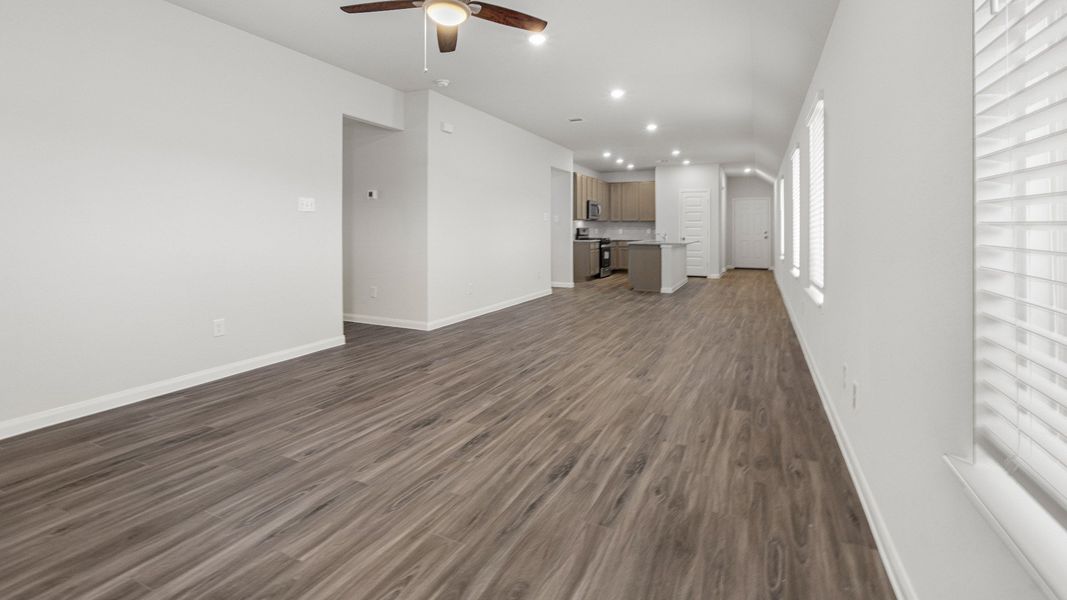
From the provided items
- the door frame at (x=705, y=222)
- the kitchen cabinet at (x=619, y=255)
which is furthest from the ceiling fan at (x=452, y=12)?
the kitchen cabinet at (x=619, y=255)

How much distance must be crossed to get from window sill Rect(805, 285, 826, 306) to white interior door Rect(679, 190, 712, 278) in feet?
25.6

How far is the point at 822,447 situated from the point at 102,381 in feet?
14.0

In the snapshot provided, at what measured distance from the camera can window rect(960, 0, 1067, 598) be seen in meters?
0.88

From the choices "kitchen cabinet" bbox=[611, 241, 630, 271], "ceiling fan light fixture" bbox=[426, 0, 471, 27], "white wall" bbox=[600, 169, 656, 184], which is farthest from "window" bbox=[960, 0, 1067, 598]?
"white wall" bbox=[600, 169, 656, 184]

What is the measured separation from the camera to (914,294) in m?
1.60

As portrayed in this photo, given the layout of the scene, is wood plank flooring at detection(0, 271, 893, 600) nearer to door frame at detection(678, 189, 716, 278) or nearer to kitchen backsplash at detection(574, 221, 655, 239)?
door frame at detection(678, 189, 716, 278)

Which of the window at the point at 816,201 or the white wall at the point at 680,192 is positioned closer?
the window at the point at 816,201

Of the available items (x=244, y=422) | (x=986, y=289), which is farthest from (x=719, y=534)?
(x=244, y=422)

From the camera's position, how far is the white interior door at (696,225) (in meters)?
12.2

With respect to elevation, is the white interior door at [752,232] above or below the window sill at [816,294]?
above

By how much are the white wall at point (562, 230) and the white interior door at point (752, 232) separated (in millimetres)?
6683

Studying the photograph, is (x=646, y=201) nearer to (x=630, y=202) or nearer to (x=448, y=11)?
(x=630, y=202)

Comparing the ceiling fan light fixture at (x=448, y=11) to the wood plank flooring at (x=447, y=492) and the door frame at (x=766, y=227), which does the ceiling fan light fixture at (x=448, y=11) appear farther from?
the door frame at (x=766, y=227)

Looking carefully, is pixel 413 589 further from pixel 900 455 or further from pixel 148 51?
pixel 148 51
